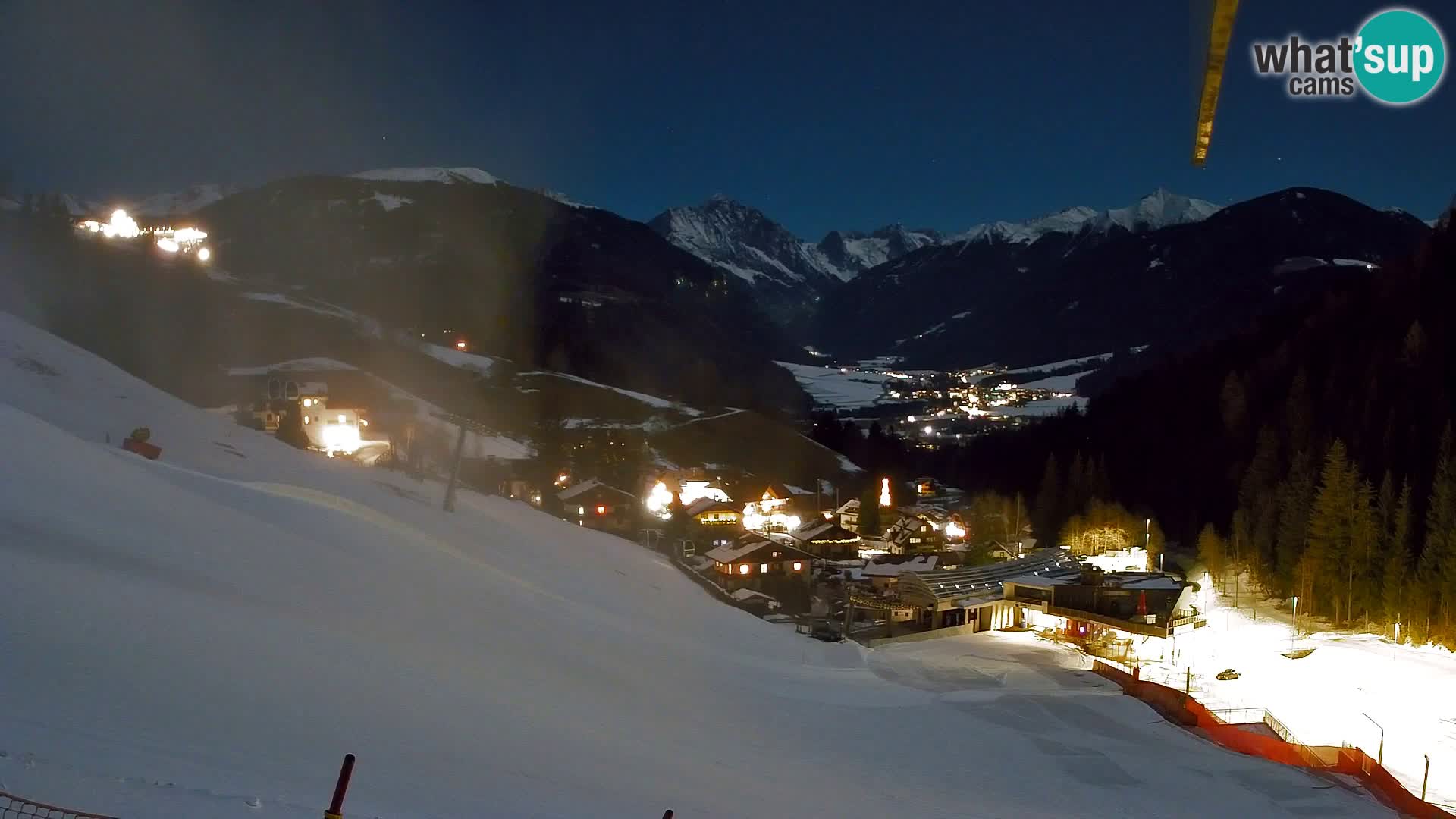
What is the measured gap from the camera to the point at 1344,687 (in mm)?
24141

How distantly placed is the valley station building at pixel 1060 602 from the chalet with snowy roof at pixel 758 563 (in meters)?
7.13

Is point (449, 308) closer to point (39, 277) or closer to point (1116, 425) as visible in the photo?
point (39, 277)

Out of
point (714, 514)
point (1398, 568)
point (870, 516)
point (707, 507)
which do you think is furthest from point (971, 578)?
point (870, 516)

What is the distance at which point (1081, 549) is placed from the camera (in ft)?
162

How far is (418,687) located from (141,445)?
1438 centimetres

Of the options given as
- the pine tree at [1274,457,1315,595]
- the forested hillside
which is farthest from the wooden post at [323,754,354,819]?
the pine tree at [1274,457,1315,595]

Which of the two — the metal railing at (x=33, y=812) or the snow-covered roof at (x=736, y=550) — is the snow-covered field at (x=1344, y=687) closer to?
the snow-covered roof at (x=736, y=550)

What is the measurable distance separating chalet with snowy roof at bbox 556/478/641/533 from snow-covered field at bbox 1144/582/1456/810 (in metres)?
30.0

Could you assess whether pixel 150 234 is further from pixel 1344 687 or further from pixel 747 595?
pixel 1344 687

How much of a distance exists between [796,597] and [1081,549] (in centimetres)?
2199

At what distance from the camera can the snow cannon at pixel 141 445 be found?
19.2 m

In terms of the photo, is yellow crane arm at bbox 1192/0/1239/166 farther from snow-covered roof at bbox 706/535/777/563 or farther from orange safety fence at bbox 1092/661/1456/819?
snow-covered roof at bbox 706/535/777/563

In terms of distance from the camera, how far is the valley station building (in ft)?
108

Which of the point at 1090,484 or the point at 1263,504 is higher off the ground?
the point at 1090,484
